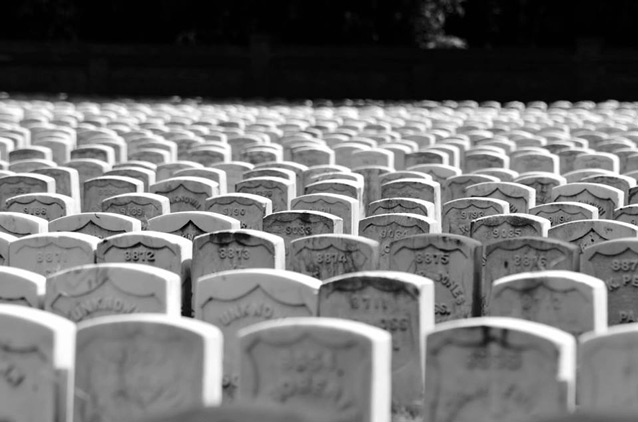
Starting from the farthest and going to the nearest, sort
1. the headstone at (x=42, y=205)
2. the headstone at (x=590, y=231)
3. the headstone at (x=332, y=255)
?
1. the headstone at (x=42, y=205)
2. the headstone at (x=590, y=231)
3. the headstone at (x=332, y=255)

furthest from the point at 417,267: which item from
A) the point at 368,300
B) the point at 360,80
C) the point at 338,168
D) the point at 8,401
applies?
the point at 360,80

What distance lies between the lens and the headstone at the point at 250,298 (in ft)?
20.9

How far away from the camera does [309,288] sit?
6.38 meters

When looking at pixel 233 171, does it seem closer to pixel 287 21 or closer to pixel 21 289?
pixel 21 289

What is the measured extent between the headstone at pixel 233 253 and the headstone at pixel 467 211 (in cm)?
219

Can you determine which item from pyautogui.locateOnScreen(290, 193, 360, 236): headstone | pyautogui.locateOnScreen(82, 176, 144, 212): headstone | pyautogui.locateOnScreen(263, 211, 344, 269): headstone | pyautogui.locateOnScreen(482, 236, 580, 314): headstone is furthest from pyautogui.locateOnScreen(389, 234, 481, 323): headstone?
pyautogui.locateOnScreen(82, 176, 144, 212): headstone

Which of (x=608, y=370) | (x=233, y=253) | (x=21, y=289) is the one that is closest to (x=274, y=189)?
(x=233, y=253)

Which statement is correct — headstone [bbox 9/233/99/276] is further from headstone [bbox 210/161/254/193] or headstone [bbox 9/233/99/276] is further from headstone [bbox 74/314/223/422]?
headstone [bbox 210/161/254/193]

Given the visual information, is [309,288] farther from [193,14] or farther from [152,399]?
[193,14]

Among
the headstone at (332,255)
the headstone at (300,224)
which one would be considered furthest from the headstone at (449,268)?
the headstone at (300,224)

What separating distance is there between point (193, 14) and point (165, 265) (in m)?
28.5

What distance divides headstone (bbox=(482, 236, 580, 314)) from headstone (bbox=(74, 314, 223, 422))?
8.18ft

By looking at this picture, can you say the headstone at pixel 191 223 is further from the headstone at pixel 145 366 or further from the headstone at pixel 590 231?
the headstone at pixel 145 366

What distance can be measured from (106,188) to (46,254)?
3.16 metres
